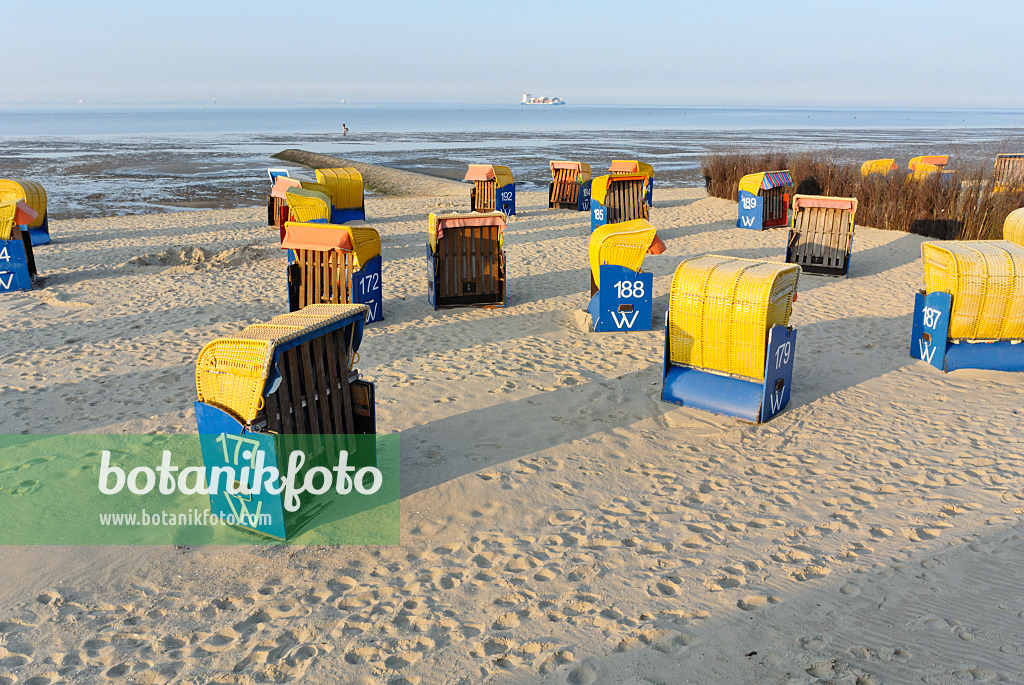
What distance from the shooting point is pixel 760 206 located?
17.1m

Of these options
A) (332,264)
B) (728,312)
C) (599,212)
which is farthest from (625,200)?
(728,312)

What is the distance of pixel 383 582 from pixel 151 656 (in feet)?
4.29

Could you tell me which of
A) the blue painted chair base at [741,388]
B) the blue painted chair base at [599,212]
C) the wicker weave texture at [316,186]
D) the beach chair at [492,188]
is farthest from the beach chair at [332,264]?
the beach chair at [492,188]

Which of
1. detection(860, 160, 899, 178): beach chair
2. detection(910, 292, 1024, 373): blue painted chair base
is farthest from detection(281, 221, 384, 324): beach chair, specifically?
detection(860, 160, 899, 178): beach chair

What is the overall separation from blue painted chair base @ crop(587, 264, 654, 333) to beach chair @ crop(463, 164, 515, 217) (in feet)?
32.4

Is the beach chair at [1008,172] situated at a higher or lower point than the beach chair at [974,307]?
higher

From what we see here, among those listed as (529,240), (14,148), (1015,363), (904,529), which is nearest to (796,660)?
(904,529)

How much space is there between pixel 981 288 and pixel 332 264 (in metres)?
7.90

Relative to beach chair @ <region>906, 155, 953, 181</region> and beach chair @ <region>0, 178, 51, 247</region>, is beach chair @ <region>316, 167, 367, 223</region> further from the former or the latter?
beach chair @ <region>906, 155, 953, 181</region>

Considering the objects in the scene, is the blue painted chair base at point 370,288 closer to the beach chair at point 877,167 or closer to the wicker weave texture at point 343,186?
the wicker weave texture at point 343,186

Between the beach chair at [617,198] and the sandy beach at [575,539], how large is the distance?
6867 millimetres

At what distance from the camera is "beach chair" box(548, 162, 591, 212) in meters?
20.5

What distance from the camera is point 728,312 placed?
6707mm

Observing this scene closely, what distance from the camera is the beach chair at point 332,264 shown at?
965 centimetres
